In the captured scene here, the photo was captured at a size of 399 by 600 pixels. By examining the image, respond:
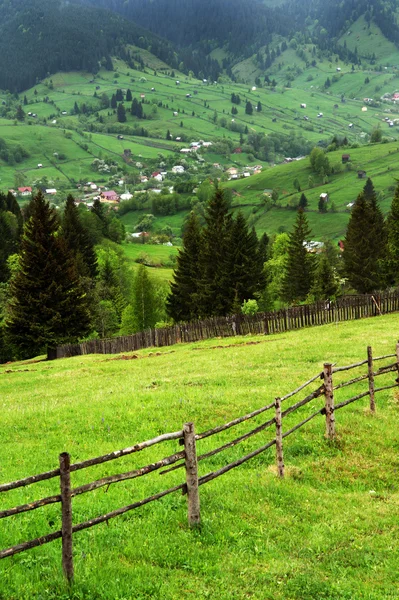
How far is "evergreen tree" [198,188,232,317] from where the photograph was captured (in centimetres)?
6159

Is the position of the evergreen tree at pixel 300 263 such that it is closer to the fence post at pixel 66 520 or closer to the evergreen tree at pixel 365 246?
the evergreen tree at pixel 365 246

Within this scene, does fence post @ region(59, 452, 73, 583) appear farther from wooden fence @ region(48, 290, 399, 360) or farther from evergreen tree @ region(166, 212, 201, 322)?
evergreen tree @ region(166, 212, 201, 322)

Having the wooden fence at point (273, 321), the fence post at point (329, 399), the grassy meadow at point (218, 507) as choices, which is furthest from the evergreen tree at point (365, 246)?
the fence post at point (329, 399)

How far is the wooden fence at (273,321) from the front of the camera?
41906 millimetres

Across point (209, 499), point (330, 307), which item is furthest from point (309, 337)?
point (209, 499)

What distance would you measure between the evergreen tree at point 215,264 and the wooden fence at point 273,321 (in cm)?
1497

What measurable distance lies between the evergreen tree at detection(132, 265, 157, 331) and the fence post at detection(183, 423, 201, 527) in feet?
243

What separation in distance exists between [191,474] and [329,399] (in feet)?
18.4

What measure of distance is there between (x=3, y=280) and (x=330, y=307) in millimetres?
65453

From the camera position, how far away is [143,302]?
82.8 meters

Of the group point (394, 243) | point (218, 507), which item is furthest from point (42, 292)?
point (218, 507)

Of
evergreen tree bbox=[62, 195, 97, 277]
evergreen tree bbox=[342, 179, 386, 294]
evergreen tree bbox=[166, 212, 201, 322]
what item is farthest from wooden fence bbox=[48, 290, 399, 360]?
evergreen tree bbox=[62, 195, 97, 277]

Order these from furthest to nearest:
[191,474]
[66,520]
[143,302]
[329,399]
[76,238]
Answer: [76,238]
[143,302]
[329,399]
[191,474]
[66,520]

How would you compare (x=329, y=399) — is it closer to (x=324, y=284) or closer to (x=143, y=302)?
(x=324, y=284)
